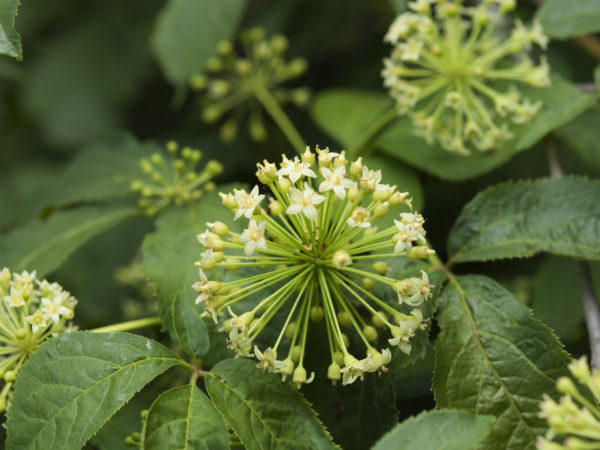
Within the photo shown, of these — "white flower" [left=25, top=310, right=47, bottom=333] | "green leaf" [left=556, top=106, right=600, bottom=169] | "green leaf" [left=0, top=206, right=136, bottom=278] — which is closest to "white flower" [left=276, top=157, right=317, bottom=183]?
"white flower" [left=25, top=310, right=47, bottom=333]

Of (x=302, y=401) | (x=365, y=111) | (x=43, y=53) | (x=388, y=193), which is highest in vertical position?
(x=43, y=53)

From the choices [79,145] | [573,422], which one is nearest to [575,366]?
[573,422]

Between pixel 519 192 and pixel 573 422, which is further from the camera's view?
pixel 519 192

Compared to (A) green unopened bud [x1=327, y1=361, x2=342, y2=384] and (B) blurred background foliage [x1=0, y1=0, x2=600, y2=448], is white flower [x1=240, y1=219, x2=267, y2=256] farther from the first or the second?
(B) blurred background foliage [x1=0, y1=0, x2=600, y2=448]

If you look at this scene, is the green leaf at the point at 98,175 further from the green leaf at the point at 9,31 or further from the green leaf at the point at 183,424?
the green leaf at the point at 183,424

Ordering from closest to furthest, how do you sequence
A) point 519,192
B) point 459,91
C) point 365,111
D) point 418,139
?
point 519,192 → point 459,91 → point 418,139 → point 365,111

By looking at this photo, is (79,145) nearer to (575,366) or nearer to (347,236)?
(347,236)
